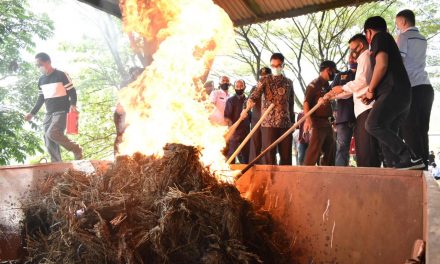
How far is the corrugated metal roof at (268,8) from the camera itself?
239 inches

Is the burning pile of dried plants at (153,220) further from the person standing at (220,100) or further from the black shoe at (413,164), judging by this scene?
the person standing at (220,100)

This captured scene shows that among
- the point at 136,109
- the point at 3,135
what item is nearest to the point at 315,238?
the point at 136,109

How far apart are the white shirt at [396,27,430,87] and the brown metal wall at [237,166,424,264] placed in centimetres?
291

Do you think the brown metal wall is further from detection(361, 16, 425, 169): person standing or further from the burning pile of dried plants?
detection(361, 16, 425, 169): person standing

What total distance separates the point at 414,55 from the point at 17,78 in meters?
12.0

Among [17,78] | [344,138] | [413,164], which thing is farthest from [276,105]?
Result: [17,78]

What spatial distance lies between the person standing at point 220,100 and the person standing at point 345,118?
2.92m

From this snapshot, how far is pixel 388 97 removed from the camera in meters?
Result: 3.97

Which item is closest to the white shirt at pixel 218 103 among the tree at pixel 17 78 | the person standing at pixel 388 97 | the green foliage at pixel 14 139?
the person standing at pixel 388 97

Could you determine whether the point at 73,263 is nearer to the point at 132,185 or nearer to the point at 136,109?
the point at 132,185

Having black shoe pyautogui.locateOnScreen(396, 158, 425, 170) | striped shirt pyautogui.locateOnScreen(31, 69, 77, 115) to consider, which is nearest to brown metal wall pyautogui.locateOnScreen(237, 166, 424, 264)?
black shoe pyautogui.locateOnScreen(396, 158, 425, 170)

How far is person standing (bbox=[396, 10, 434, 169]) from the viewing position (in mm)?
4809

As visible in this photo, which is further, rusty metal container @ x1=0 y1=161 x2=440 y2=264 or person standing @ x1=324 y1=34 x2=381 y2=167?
person standing @ x1=324 y1=34 x2=381 y2=167

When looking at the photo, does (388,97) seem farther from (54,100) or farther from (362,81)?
(54,100)
